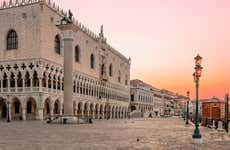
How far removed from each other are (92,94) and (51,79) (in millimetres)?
19600

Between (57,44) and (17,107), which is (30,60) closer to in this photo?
(57,44)

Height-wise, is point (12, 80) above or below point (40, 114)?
above

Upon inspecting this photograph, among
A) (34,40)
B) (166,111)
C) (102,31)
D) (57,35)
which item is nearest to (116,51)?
(102,31)

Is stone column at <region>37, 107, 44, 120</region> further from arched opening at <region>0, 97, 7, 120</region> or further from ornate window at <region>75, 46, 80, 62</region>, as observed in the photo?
ornate window at <region>75, 46, 80, 62</region>

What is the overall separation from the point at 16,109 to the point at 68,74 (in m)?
23.2

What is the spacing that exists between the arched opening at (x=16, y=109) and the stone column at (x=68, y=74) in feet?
70.1

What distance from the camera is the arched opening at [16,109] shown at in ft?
174

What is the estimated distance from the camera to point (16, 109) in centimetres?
5400

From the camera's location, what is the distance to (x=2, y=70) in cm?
5350

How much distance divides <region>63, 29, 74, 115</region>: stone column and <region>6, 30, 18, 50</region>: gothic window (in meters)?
21.1

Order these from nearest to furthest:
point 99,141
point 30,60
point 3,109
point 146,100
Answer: point 99,141 → point 30,60 → point 3,109 → point 146,100

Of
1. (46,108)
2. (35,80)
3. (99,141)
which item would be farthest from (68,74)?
(46,108)

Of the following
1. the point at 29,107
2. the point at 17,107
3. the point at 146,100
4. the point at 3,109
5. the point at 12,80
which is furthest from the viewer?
the point at 146,100

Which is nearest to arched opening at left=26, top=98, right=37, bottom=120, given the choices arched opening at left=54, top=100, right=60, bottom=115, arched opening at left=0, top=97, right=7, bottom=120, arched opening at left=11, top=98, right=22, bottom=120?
arched opening at left=11, top=98, right=22, bottom=120
